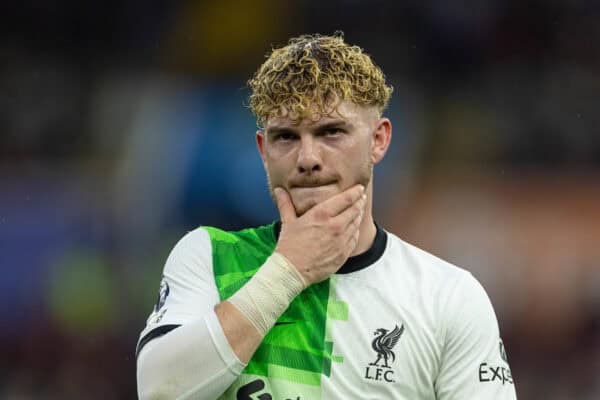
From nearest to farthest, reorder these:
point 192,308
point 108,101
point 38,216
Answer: point 192,308
point 38,216
point 108,101

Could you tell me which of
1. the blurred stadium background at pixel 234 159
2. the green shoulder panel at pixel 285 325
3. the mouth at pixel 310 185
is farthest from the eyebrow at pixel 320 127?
the blurred stadium background at pixel 234 159

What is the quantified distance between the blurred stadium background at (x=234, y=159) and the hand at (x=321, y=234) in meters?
6.15

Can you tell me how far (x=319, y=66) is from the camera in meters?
3.47

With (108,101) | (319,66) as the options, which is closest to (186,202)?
(108,101)

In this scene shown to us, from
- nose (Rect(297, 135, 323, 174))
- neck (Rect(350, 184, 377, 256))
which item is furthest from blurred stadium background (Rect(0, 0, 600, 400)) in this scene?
nose (Rect(297, 135, 323, 174))

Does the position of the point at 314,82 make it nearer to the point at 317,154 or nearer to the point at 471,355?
the point at 317,154

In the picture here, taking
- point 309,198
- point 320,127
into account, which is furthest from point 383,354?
point 320,127

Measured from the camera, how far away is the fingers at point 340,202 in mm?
3277

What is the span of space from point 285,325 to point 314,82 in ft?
2.85

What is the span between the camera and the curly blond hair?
3.38m

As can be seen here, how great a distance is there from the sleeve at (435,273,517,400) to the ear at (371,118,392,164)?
0.59 meters

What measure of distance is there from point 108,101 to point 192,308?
7.25 m

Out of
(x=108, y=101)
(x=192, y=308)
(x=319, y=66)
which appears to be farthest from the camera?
(x=108, y=101)

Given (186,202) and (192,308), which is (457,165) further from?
(192,308)
